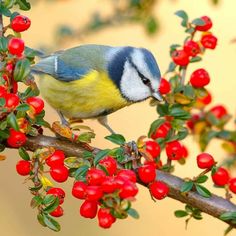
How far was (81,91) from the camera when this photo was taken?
2.83 meters

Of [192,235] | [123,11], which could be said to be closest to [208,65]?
[192,235]

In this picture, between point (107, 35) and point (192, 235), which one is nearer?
point (192, 235)

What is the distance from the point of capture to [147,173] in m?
1.73

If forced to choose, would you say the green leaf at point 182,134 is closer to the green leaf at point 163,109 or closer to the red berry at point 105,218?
the green leaf at point 163,109

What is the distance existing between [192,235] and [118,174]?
→ 2904 mm

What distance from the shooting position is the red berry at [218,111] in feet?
7.42

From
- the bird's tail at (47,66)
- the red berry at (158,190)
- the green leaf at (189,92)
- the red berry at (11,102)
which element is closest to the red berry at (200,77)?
the green leaf at (189,92)

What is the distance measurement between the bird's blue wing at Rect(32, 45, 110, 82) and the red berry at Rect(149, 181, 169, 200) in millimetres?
1174

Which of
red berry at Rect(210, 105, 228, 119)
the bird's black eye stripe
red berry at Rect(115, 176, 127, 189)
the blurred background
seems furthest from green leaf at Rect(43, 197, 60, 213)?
the blurred background

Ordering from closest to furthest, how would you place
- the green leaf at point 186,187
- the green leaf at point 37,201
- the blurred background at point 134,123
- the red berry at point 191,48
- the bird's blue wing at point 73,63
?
the green leaf at point 37,201 < the green leaf at point 186,187 < the red berry at point 191,48 < the bird's blue wing at point 73,63 < the blurred background at point 134,123

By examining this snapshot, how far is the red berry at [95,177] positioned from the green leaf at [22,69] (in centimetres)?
28

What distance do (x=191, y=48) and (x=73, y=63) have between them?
3.00 feet

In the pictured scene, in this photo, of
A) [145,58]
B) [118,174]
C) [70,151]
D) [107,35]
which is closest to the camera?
[118,174]

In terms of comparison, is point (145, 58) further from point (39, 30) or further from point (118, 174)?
point (39, 30)
